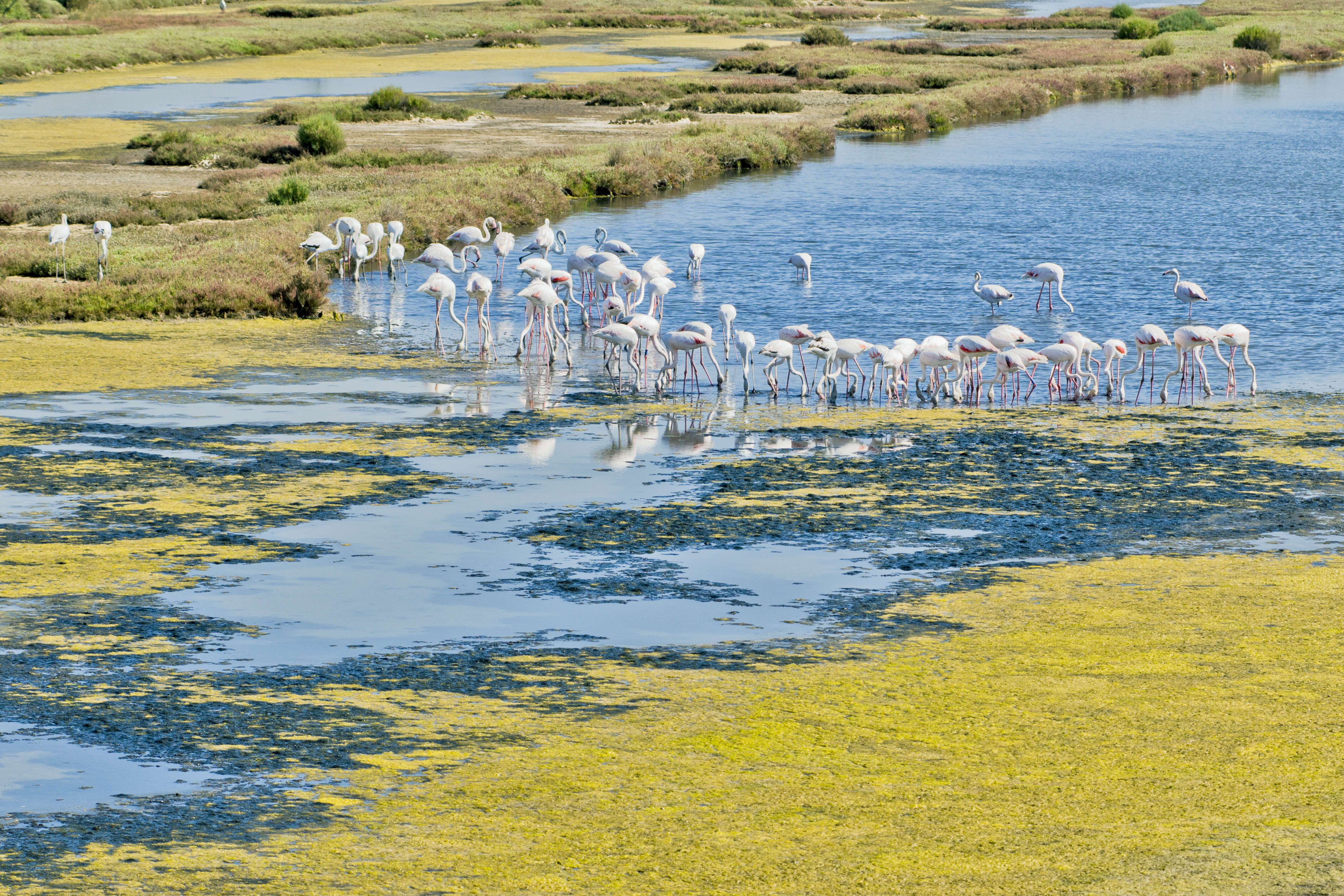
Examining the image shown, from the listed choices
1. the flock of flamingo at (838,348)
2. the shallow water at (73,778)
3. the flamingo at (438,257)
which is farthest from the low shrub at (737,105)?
the shallow water at (73,778)

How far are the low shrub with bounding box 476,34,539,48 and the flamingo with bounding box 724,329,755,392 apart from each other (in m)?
73.0

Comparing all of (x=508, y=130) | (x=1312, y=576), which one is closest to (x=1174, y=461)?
(x=1312, y=576)

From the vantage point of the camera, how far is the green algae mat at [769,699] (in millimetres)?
7527

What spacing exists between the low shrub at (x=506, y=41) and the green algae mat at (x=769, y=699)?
77.2 meters

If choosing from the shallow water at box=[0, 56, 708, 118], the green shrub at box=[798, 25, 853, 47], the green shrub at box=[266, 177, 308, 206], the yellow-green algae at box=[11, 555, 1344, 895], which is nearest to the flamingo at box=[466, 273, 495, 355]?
the yellow-green algae at box=[11, 555, 1344, 895]

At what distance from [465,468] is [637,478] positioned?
178 cm

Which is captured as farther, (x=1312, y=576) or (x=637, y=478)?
(x=637, y=478)

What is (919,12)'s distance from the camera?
127m

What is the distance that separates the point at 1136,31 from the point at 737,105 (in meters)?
A: 43.7

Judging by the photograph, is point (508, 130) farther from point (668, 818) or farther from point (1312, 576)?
point (668, 818)

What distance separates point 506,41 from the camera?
90.7m

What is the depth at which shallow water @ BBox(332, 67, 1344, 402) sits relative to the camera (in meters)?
24.5

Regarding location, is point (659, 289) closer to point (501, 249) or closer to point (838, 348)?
point (838, 348)

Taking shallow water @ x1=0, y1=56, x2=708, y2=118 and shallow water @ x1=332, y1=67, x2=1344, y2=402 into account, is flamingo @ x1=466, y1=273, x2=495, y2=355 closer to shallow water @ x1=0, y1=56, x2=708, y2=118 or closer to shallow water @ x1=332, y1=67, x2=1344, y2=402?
shallow water @ x1=332, y1=67, x2=1344, y2=402
